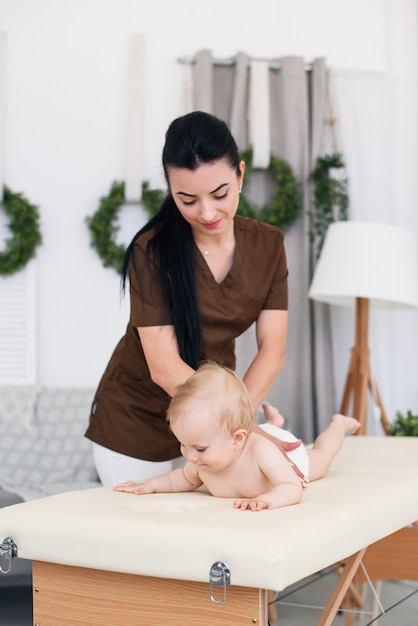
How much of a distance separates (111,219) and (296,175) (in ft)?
2.76

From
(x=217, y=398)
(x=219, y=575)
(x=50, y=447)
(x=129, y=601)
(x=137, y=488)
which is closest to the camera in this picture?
(x=219, y=575)

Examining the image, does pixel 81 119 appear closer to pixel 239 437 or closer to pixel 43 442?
pixel 43 442

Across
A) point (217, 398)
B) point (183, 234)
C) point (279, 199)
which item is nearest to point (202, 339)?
point (183, 234)

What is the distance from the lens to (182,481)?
1.75m

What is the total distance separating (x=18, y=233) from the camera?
377 centimetres

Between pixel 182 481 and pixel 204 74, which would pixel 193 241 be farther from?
pixel 204 74

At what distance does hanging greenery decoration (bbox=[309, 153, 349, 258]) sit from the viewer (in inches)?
149

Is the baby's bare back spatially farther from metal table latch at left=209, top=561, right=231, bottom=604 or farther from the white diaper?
metal table latch at left=209, top=561, right=231, bottom=604

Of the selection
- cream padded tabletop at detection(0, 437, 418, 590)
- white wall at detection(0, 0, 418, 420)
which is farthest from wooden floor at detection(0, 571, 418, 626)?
cream padded tabletop at detection(0, 437, 418, 590)

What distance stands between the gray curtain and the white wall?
0.18 m

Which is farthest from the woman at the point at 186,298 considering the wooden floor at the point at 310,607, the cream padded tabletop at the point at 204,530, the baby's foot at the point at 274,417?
the wooden floor at the point at 310,607

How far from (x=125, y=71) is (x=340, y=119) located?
1.00 meters

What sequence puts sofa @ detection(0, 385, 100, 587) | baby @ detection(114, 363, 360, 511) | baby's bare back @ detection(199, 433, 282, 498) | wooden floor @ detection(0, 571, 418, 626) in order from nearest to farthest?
baby @ detection(114, 363, 360, 511) → baby's bare back @ detection(199, 433, 282, 498) → wooden floor @ detection(0, 571, 418, 626) → sofa @ detection(0, 385, 100, 587)

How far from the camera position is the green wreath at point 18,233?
3764mm
